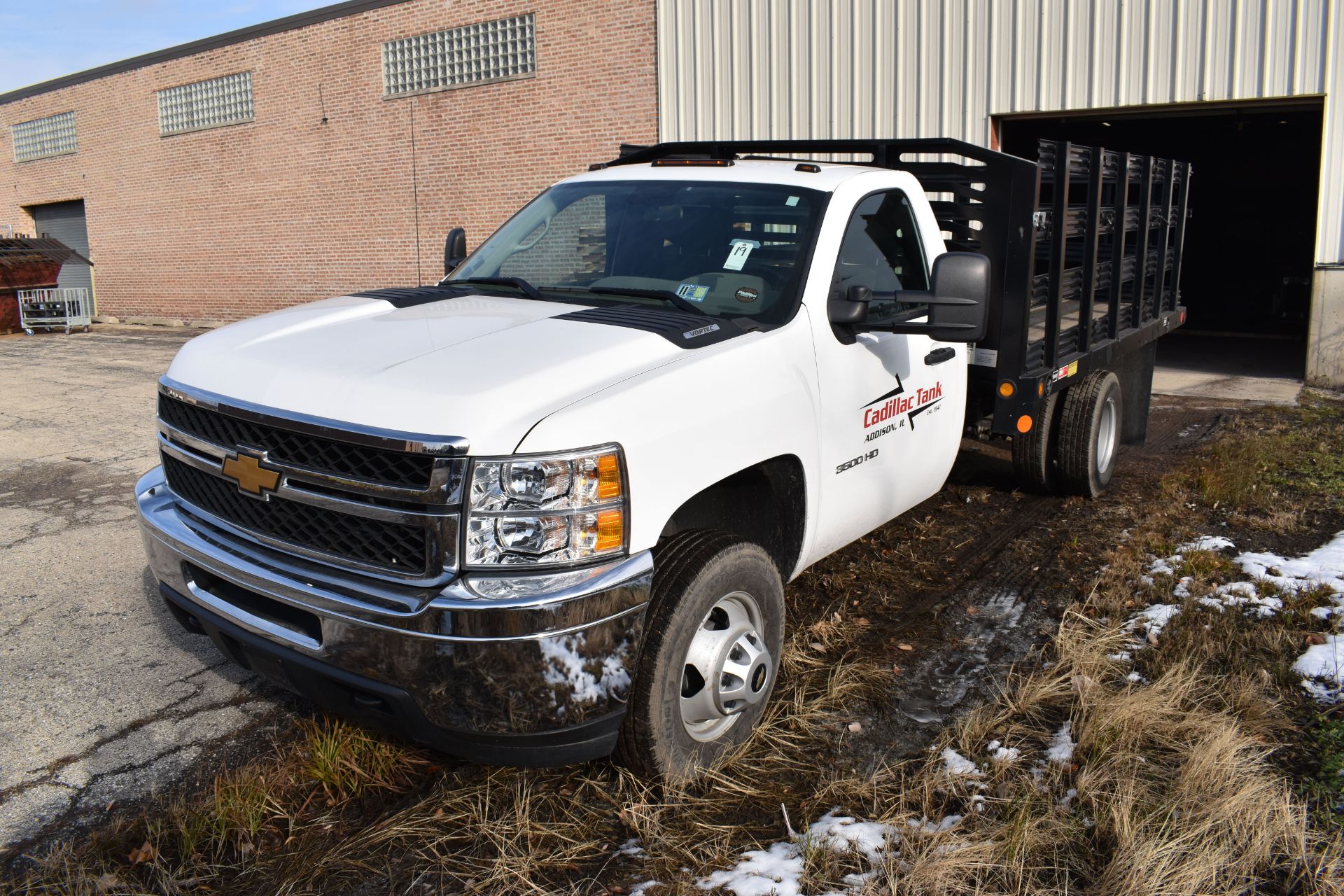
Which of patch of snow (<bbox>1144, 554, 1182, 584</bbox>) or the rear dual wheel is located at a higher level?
the rear dual wheel

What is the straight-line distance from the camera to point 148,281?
79.9 ft

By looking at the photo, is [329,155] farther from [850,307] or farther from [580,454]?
[580,454]

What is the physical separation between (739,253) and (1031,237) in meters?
1.95

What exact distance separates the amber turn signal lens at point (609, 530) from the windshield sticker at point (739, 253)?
1476 mm

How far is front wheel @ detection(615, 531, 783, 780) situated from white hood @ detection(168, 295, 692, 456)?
1.97 feet

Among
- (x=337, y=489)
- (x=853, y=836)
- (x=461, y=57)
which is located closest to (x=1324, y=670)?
(x=853, y=836)

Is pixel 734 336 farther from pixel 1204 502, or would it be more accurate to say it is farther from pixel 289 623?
pixel 1204 502

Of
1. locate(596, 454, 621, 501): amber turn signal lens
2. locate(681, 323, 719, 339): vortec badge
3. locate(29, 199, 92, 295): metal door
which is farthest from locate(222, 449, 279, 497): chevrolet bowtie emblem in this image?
locate(29, 199, 92, 295): metal door

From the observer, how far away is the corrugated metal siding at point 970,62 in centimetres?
1102

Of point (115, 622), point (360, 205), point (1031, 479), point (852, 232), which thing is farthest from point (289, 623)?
point (360, 205)

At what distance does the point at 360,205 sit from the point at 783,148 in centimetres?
1555

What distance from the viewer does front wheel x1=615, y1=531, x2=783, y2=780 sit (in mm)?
2902

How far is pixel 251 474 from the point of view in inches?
118

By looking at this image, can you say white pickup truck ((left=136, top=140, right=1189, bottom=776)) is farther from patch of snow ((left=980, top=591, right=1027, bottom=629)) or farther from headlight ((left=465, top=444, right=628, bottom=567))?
patch of snow ((left=980, top=591, right=1027, bottom=629))
